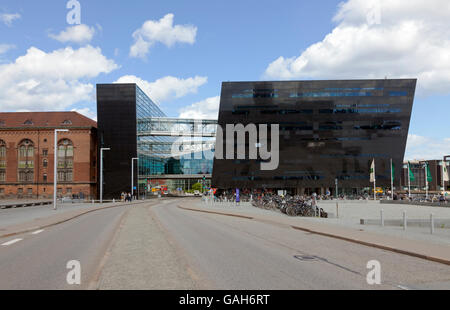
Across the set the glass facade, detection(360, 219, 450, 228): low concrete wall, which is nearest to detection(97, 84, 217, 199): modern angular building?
the glass facade

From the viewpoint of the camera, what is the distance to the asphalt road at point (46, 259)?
8.10 meters

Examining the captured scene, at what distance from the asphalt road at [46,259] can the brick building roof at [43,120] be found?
77.6 meters

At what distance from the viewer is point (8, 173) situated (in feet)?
288

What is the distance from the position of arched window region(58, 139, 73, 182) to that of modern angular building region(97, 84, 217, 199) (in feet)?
22.2

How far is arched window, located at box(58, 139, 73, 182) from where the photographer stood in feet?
291

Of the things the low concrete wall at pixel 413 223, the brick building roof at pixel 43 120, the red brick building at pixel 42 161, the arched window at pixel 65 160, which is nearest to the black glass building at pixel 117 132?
the red brick building at pixel 42 161

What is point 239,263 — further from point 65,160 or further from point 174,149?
point 174,149

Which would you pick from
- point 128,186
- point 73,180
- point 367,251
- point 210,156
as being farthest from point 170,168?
point 367,251

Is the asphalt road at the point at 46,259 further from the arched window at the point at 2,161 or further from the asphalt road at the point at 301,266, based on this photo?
the arched window at the point at 2,161

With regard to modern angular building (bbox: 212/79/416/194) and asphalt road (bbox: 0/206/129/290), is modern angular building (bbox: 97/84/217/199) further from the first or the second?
asphalt road (bbox: 0/206/129/290)

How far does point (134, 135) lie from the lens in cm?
9194

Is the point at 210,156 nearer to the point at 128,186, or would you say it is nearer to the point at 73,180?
the point at 128,186

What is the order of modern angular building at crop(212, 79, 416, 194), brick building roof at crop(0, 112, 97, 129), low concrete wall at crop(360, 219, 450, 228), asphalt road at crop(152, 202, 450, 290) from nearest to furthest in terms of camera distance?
asphalt road at crop(152, 202, 450, 290), low concrete wall at crop(360, 219, 450, 228), brick building roof at crop(0, 112, 97, 129), modern angular building at crop(212, 79, 416, 194)
